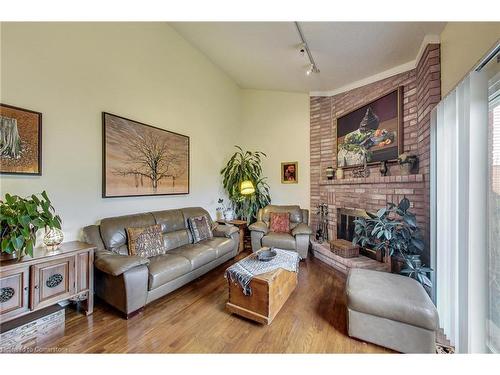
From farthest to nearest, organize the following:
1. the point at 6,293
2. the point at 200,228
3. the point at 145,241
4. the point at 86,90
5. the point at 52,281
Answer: the point at 200,228 < the point at 145,241 < the point at 86,90 < the point at 52,281 < the point at 6,293

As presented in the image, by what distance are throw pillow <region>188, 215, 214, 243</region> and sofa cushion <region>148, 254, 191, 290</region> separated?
0.73 meters

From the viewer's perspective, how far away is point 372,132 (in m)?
3.40

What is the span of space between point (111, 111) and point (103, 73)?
432mm

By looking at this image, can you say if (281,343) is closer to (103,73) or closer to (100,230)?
(100,230)

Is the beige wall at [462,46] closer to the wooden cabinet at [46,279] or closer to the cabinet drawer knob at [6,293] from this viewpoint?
the wooden cabinet at [46,279]

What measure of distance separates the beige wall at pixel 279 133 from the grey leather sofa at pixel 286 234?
50 centimetres

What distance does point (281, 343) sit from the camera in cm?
170

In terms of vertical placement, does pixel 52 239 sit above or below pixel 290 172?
below

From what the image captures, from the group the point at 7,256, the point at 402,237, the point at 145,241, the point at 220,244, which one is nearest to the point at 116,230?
the point at 145,241

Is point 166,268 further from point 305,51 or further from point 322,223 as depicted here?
point 305,51

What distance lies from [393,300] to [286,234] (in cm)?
218

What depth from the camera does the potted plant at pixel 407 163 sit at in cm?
266

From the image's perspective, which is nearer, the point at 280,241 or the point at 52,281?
the point at 52,281
